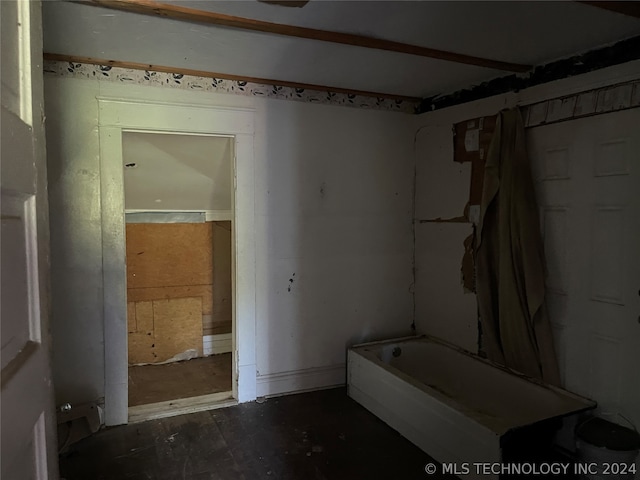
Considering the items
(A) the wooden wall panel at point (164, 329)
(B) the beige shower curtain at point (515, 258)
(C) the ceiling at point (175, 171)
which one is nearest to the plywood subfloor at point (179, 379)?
(A) the wooden wall panel at point (164, 329)

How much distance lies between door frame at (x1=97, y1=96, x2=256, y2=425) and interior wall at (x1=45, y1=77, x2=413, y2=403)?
0.04 metres

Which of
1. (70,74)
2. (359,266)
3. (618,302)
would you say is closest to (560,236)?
(618,302)

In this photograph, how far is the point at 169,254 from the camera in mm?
3961

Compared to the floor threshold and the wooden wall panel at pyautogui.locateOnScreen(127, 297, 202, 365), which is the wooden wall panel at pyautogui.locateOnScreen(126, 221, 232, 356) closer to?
the wooden wall panel at pyautogui.locateOnScreen(127, 297, 202, 365)

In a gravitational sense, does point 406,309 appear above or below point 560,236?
below

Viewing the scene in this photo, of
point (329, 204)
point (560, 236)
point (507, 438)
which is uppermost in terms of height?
point (329, 204)

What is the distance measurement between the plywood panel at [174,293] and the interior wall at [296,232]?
121cm

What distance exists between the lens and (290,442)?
2.58 m

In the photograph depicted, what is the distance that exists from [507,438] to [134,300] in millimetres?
3071

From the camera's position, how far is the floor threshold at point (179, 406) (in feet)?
9.41

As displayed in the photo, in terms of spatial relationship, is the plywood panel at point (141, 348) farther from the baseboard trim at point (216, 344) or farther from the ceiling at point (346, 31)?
the ceiling at point (346, 31)

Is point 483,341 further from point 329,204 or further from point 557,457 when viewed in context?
point 329,204

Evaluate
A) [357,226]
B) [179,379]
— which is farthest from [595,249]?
[179,379]

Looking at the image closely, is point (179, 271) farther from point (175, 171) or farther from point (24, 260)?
point (24, 260)
